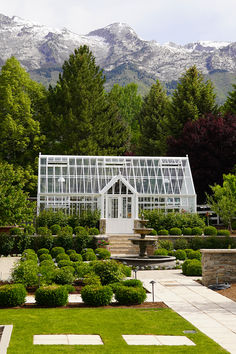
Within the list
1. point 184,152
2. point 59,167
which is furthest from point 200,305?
point 184,152

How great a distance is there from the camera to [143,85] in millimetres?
148625

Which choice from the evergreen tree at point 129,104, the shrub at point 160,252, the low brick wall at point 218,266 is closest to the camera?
the low brick wall at point 218,266

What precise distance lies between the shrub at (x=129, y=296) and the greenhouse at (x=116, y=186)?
17.0m

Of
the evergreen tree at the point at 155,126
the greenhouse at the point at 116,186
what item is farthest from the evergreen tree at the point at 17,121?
the evergreen tree at the point at 155,126

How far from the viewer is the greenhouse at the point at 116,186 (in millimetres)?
31203

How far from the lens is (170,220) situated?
2977 cm

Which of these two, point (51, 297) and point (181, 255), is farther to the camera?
point (181, 255)

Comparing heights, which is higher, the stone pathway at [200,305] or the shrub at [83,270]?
the shrub at [83,270]

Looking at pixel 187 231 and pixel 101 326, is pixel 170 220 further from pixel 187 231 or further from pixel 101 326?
pixel 101 326

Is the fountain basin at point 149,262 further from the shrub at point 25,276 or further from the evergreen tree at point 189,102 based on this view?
the evergreen tree at point 189,102

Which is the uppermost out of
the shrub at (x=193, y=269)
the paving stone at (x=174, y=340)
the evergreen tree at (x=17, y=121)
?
the evergreen tree at (x=17, y=121)

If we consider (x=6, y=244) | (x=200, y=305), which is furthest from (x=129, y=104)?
(x=200, y=305)

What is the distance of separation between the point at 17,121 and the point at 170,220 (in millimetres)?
19263

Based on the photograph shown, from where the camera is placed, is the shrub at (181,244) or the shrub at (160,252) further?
the shrub at (181,244)
